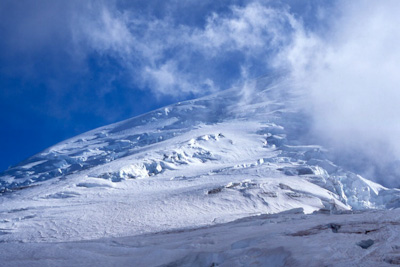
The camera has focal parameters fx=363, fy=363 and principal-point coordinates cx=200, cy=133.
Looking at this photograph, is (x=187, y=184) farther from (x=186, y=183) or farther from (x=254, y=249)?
(x=254, y=249)

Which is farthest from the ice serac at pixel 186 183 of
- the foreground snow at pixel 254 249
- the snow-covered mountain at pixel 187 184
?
the foreground snow at pixel 254 249

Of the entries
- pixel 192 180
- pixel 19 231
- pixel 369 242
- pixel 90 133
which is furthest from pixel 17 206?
pixel 90 133

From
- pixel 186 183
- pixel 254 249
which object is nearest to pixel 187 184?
pixel 186 183

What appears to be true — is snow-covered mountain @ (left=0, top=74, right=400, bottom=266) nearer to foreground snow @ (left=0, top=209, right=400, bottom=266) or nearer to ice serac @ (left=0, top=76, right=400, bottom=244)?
ice serac @ (left=0, top=76, right=400, bottom=244)

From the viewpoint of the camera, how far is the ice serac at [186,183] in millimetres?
19266

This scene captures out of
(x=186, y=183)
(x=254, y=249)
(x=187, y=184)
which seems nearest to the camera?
(x=254, y=249)

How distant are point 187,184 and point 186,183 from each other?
34 cm

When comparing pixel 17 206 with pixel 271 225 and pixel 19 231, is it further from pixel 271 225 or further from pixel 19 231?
pixel 271 225

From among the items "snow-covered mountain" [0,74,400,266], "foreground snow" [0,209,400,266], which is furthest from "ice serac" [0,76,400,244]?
"foreground snow" [0,209,400,266]

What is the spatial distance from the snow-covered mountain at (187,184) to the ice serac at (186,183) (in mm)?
86

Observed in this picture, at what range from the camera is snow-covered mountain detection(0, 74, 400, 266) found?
1861 cm

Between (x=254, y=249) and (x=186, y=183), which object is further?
(x=186, y=183)

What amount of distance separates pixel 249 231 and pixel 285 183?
1803cm

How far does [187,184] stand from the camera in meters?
28.2
